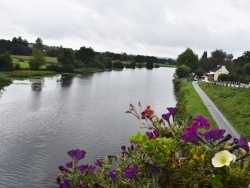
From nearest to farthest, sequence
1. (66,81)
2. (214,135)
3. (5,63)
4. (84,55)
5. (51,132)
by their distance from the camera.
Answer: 1. (214,135)
2. (51,132)
3. (66,81)
4. (5,63)
5. (84,55)

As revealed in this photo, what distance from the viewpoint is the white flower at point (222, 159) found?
2348 mm

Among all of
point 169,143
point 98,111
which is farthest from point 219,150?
point 98,111

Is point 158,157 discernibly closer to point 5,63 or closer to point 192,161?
point 192,161

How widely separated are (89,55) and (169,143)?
138 m

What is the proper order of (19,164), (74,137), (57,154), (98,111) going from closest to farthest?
(19,164)
(57,154)
(74,137)
(98,111)

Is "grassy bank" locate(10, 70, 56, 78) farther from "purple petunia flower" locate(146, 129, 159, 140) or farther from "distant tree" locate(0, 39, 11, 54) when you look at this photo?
"purple petunia flower" locate(146, 129, 159, 140)

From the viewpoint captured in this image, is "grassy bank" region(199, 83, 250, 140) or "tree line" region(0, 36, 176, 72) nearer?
"grassy bank" region(199, 83, 250, 140)

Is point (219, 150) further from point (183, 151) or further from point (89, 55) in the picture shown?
point (89, 55)

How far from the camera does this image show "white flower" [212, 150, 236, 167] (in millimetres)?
2348

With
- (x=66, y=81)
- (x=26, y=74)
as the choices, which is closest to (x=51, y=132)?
(x=66, y=81)

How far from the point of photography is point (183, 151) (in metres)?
3.04

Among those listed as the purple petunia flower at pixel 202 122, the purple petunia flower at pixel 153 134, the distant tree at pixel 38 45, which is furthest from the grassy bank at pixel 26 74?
the purple petunia flower at pixel 202 122

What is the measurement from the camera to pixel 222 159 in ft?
7.83

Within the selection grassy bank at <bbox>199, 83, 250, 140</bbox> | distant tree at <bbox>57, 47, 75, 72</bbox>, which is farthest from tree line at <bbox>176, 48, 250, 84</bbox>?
grassy bank at <bbox>199, 83, 250, 140</bbox>
